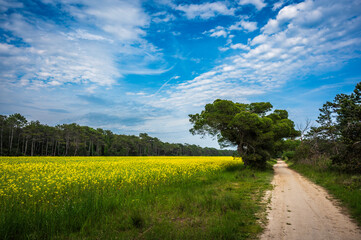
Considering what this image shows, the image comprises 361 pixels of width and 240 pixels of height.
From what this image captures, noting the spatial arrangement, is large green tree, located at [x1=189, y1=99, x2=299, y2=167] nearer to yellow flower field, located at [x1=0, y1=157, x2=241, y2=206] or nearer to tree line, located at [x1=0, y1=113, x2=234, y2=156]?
yellow flower field, located at [x1=0, y1=157, x2=241, y2=206]

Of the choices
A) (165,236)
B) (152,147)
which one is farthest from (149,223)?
(152,147)

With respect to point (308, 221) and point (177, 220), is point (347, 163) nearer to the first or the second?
point (308, 221)

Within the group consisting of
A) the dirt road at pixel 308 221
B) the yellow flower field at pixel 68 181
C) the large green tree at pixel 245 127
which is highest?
the large green tree at pixel 245 127

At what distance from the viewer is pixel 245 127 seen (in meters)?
19.3

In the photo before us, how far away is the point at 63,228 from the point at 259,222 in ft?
18.1

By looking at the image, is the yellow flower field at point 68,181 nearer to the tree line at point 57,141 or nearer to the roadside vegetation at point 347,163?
the roadside vegetation at point 347,163

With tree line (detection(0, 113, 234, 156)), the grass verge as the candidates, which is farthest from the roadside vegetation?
tree line (detection(0, 113, 234, 156))

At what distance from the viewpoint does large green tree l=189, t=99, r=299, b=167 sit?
19375 millimetres

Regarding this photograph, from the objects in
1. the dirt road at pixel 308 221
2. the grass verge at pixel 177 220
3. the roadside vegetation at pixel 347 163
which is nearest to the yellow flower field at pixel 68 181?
the grass verge at pixel 177 220

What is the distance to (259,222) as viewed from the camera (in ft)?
18.5

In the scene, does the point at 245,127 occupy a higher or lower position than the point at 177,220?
higher

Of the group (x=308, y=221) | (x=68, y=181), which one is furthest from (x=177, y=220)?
(x=68, y=181)

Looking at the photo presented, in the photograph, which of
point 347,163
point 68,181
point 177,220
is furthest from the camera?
point 347,163

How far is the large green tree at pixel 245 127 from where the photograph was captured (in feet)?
63.6
